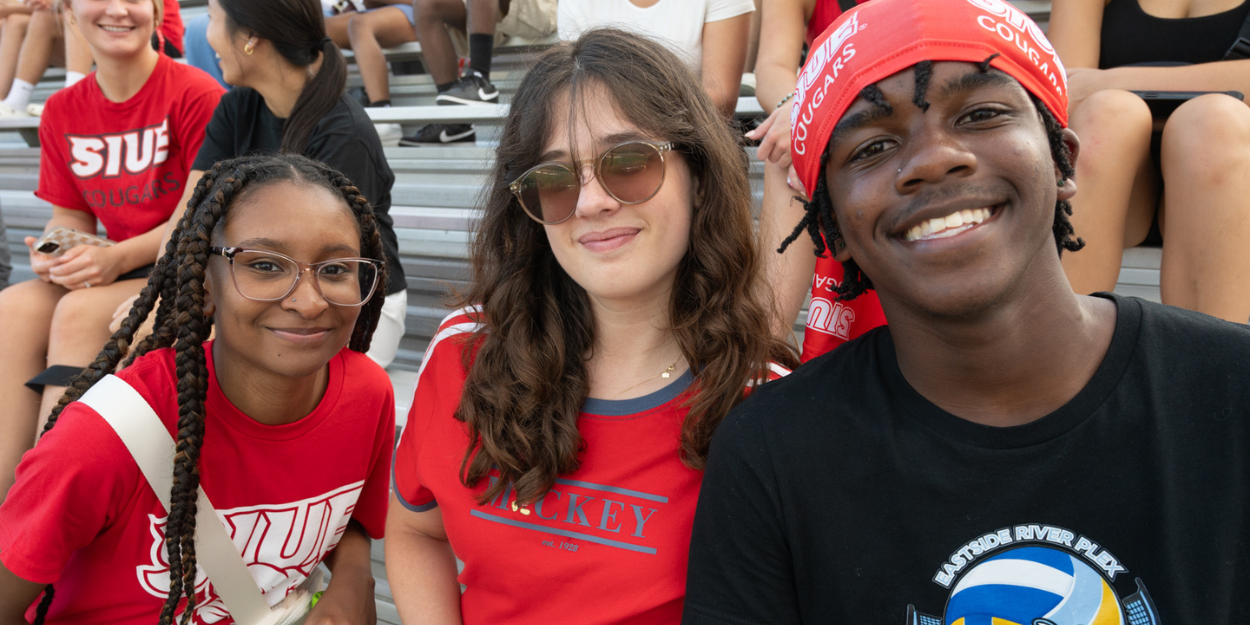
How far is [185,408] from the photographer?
158cm

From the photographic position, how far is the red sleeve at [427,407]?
1573mm

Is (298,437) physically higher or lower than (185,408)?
lower

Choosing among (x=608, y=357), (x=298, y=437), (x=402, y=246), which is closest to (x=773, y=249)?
(x=608, y=357)

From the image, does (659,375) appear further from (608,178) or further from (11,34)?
(11,34)

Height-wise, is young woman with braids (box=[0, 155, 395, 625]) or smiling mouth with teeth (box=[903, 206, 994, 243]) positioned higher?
smiling mouth with teeth (box=[903, 206, 994, 243])

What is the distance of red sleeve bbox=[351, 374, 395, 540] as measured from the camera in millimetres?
1954

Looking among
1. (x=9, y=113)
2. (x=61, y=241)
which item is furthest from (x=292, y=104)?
(x=9, y=113)

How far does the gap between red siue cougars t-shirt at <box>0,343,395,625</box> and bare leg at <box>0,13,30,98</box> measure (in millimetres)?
Answer: 5514

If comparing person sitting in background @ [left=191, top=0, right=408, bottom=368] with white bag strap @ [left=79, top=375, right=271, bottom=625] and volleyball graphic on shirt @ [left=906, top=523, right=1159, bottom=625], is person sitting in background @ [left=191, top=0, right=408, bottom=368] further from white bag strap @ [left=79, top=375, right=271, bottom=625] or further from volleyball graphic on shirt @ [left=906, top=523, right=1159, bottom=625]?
volleyball graphic on shirt @ [left=906, top=523, right=1159, bottom=625]

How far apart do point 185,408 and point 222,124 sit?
1.68 m

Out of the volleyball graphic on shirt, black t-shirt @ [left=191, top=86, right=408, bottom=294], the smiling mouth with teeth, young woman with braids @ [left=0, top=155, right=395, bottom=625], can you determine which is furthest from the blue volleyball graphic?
black t-shirt @ [left=191, top=86, right=408, bottom=294]

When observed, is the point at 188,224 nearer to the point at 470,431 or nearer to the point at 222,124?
the point at 470,431

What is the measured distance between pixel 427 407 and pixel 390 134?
3.08 metres

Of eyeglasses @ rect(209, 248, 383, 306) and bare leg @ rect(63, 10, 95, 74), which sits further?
bare leg @ rect(63, 10, 95, 74)
